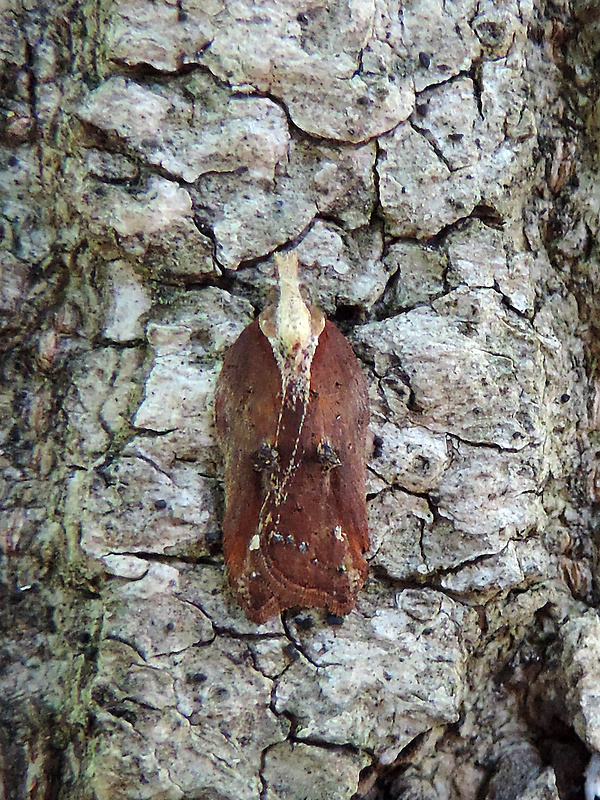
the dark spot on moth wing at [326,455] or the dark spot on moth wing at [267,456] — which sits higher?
the dark spot on moth wing at [326,455]

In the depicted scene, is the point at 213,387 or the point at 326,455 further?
the point at 213,387

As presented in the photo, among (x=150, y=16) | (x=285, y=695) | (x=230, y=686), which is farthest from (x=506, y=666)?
(x=150, y=16)

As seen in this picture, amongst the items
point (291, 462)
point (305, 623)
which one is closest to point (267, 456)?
point (291, 462)

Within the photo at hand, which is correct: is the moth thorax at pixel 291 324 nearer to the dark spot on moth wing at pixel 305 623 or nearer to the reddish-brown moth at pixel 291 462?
the reddish-brown moth at pixel 291 462

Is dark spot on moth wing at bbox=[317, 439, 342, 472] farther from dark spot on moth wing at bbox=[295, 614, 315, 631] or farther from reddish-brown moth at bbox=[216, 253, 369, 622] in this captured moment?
dark spot on moth wing at bbox=[295, 614, 315, 631]

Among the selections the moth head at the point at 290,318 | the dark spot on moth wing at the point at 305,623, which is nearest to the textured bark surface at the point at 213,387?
the dark spot on moth wing at the point at 305,623

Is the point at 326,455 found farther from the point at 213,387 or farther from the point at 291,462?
the point at 213,387
